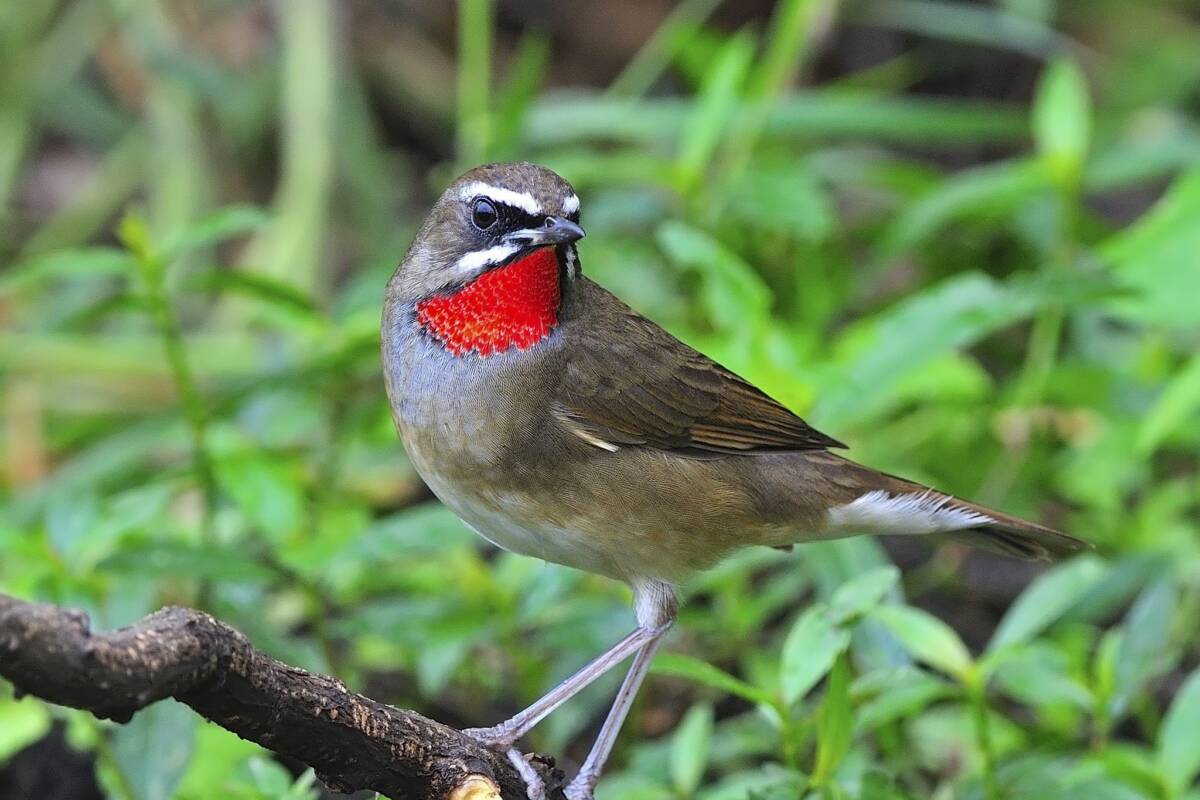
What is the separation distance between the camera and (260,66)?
8055 mm

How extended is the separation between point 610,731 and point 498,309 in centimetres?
99

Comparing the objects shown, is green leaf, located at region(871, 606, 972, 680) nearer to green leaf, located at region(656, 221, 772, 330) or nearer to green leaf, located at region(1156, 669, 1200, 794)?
green leaf, located at region(1156, 669, 1200, 794)

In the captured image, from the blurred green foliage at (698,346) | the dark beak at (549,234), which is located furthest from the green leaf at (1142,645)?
the dark beak at (549,234)

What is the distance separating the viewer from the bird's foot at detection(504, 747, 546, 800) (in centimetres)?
312

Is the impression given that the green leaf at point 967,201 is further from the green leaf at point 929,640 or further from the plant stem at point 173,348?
the plant stem at point 173,348

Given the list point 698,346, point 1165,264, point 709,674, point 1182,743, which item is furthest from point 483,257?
point 1165,264

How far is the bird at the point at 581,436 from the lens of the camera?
11.2 ft

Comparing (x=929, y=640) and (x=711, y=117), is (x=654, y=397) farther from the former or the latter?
(x=711, y=117)

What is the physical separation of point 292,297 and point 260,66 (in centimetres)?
412

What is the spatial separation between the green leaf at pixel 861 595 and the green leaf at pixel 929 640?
0.42 m

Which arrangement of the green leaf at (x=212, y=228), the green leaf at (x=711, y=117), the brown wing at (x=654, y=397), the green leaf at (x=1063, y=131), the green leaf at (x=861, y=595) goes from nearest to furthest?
the green leaf at (x=861, y=595) < the brown wing at (x=654, y=397) < the green leaf at (x=212, y=228) < the green leaf at (x=1063, y=131) < the green leaf at (x=711, y=117)

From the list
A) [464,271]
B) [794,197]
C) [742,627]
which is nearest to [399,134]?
[794,197]

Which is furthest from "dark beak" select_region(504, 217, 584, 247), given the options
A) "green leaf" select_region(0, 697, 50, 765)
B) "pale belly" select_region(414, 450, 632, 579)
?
"green leaf" select_region(0, 697, 50, 765)

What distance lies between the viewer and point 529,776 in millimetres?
3141
